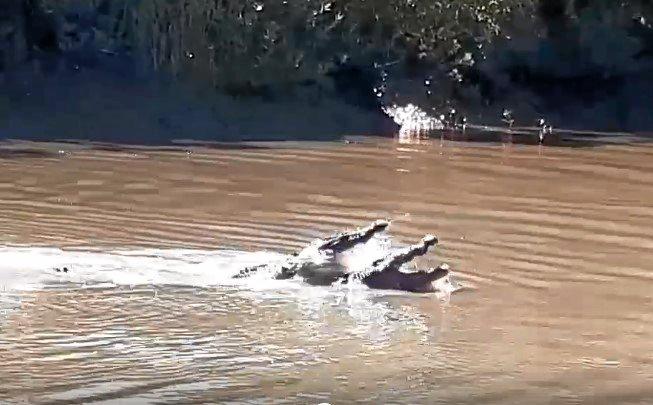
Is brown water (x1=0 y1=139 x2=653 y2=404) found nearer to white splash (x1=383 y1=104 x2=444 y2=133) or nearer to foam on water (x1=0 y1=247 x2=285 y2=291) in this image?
foam on water (x1=0 y1=247 x2=285 y2=291)

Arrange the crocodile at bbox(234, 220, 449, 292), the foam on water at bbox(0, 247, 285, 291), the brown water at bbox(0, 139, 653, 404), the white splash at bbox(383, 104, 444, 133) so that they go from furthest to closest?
the white splash at bbox(383, 104, 444, 133) → the foam on water at bbox(0, 247, 285, 291) → the crocodile at bbox(234, 220, 449, 292) → the brown water at bbox(0, 139, 653, 404)

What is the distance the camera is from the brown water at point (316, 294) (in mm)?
5000

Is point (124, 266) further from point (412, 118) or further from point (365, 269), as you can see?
point (412, 118)

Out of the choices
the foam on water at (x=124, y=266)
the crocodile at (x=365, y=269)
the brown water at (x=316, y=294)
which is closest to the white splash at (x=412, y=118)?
the brown water at (x=316, y=294)

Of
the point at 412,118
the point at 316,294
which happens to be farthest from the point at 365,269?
the point at 412,118

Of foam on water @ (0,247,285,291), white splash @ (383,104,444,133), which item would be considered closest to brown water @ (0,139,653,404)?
foam on water @ (0,247,285,291)

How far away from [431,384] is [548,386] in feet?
1.38

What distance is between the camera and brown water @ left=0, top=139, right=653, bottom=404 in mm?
5000

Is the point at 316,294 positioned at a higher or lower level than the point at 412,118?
lower

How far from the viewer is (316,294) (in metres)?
6.36

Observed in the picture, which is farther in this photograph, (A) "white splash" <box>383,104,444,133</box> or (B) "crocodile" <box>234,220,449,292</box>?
(A) "white splash" <box>383,104,444,133</box>

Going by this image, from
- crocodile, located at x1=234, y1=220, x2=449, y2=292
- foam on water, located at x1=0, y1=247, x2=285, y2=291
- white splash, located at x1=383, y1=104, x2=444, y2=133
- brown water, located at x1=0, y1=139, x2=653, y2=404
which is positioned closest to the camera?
brown water, located at x1=0, y1=139, x2=653, y2=404

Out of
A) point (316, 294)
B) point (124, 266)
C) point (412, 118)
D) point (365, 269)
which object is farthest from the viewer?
point (412, 118)

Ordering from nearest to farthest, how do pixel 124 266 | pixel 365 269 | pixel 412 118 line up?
pixel 365 269
pixel 124 266
pixel 412 118
